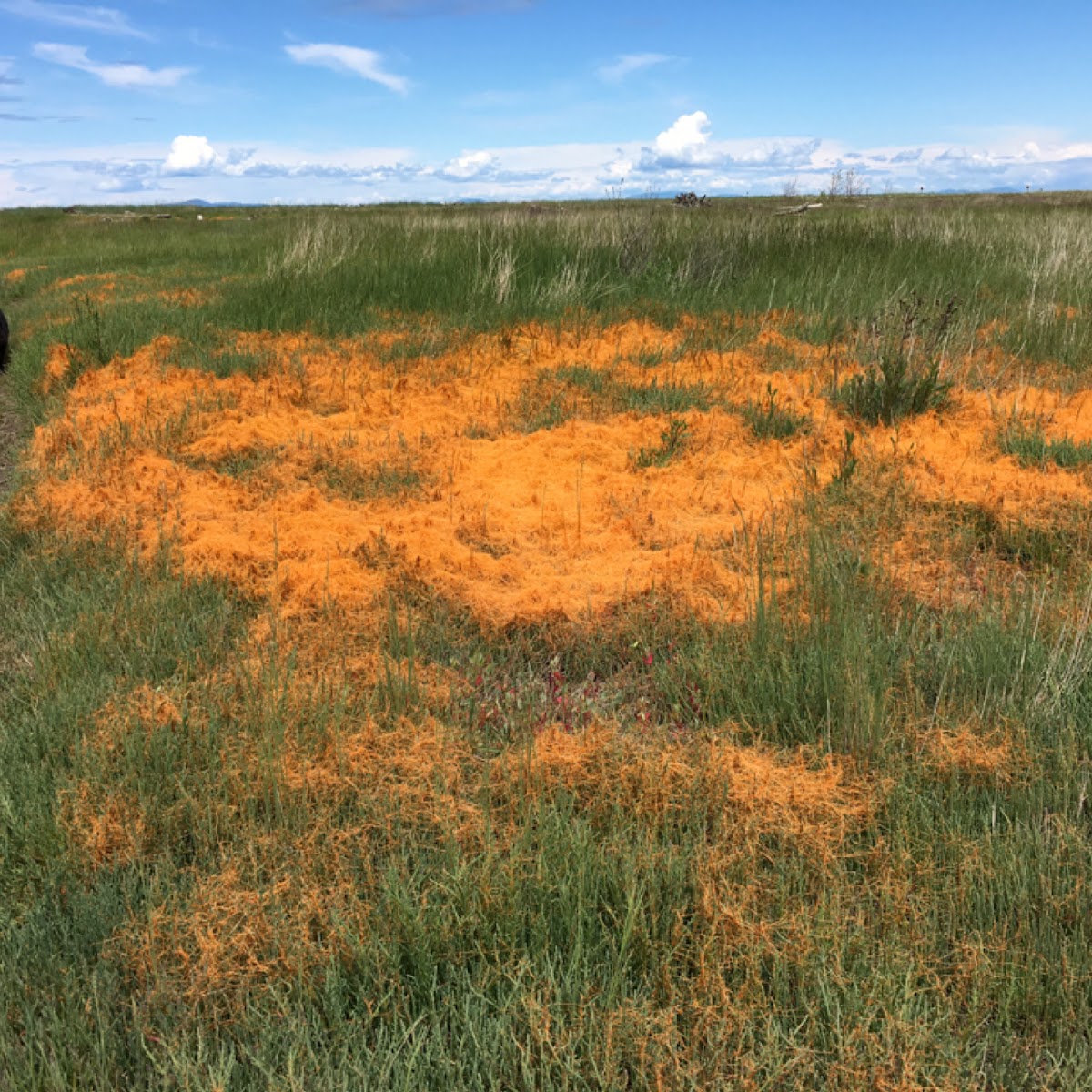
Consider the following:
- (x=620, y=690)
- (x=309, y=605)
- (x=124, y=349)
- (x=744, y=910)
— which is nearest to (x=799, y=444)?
(x=620, y=690)

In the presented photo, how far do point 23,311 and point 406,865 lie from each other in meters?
11.3

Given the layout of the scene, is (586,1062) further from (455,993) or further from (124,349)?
(124,349)

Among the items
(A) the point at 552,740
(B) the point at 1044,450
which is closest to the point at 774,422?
(B) the point at 1044,450

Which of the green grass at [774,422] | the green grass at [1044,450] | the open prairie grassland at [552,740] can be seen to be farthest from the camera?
the green grass at [774,422]

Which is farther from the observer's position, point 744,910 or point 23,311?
point 23,311

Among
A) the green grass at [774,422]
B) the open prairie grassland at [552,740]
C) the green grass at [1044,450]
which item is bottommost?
the open prairie grassland at [552,740]

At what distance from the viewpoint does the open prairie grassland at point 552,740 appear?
5.27 feet

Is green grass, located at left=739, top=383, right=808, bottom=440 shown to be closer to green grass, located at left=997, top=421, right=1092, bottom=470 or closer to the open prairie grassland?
the open prairie grassland

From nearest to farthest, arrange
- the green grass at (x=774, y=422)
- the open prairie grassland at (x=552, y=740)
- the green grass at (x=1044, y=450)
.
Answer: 1. the open prairie grassland at (x=552, y=740)
2. the green grass at (x=1044, y=450)
3. the green grass at (x=774, y=422)

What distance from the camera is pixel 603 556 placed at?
12.0ft

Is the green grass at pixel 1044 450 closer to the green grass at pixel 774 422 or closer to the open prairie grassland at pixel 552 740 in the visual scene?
the open prairie grassland at pixel 552 740

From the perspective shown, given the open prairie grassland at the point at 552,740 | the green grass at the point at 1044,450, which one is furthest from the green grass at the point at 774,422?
the green grass at the point at 1044,450

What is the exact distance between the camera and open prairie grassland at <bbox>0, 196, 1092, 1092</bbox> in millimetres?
1605

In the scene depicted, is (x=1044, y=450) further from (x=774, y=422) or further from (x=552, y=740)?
(x=552, y=740)
